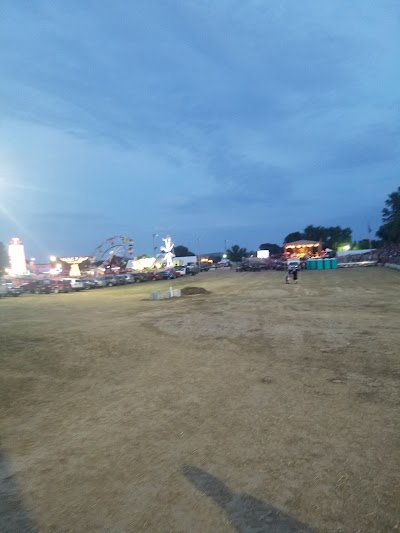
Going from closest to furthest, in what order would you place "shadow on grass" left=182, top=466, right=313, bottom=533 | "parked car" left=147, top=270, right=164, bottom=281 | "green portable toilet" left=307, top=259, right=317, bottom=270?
"shadow on grass" left=182, top=466, right=313, bottom=533, "parked car" left=147, top=270, right=164, bottom=281, "green portable toilet" left=307, top=259, right=317, bottom=270

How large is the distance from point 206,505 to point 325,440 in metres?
1.88

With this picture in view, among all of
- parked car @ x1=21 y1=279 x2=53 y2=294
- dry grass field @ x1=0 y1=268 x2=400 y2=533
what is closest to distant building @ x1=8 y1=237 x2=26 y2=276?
parked car @ x1=21 y1=279 x2=53 y2=294

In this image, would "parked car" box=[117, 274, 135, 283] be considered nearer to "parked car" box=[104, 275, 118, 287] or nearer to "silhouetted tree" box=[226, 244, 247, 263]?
"parked car" box=[104, 275, 118, 287]

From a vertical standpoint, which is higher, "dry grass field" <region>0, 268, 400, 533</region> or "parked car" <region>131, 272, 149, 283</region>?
"parked car" <region>131, 272, 149, 283</region>

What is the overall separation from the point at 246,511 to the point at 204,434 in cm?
160

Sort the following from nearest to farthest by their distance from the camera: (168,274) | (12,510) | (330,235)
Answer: (12,510)
(168,274)
(330,235)

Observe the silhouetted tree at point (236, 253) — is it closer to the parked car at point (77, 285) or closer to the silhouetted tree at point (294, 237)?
the silhouetted tree at point (294, 237)

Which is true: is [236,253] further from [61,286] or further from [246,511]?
[246,511]

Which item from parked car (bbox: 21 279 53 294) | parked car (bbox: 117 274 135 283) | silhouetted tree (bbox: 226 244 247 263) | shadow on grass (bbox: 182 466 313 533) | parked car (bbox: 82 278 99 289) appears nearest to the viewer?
shadow on grass (bbox: 182 466 313 533)

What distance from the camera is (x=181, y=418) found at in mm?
5520

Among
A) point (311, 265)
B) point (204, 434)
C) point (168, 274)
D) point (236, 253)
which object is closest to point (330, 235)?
point (236, 253)

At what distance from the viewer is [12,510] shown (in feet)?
11.7

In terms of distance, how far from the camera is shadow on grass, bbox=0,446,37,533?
3318 millimetres

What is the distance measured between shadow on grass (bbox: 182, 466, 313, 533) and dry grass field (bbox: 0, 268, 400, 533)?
1cm
